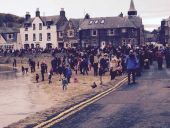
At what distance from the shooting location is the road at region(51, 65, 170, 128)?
36.4 feet

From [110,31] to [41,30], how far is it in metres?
15.3

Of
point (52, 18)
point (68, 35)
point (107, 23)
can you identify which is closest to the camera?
point (107, 23)

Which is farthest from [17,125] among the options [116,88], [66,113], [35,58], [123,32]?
[123,32]

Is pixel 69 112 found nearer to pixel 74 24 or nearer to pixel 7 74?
pixel 7 74

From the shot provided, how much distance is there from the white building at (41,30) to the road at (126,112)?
69.5 m

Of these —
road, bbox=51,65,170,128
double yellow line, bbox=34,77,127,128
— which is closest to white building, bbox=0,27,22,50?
double yellow line, bbox=34,77,127,128

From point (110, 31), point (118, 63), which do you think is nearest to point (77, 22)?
point (110, 31)

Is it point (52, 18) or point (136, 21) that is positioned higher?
point (52, 18)

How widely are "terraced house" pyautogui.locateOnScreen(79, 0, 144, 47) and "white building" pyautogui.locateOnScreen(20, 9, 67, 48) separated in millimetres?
5301

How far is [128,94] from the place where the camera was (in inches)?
680

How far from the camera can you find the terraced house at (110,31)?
269 feet

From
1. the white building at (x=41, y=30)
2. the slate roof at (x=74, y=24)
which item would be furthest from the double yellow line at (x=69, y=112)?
the white building at (x=41, y=30)

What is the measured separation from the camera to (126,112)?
12.9 metres

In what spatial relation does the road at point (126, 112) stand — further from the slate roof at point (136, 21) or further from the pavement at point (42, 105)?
the slate roof at point (136, 21)
